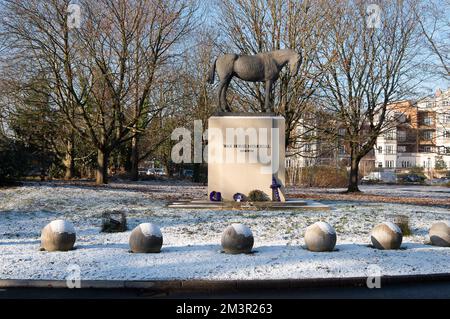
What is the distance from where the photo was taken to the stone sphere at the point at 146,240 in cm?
964

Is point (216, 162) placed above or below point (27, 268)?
above

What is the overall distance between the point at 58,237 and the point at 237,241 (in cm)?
361

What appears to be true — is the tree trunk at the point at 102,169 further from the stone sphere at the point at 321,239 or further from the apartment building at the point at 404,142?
the stone sphere at the point at 321,239

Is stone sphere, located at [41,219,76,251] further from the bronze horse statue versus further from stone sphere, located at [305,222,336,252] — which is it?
the bronze horse statue

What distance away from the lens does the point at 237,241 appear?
9594 millimetres

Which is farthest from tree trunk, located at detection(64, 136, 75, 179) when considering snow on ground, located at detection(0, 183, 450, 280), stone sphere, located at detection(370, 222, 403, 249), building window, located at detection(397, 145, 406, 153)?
building window, located at detection(397, 145, 406, 153)

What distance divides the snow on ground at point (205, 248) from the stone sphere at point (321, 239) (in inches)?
7.9

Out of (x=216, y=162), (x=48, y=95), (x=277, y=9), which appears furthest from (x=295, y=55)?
(x=48, y=95)

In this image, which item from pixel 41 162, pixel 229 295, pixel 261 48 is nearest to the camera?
pixel 229 295

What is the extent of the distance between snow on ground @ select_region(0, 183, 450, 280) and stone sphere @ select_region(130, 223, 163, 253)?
238mm

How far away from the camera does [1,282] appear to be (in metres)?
7.74

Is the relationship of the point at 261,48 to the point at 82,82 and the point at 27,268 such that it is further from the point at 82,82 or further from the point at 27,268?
the point at 27,268

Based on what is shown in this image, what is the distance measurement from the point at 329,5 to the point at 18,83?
60.2 ft

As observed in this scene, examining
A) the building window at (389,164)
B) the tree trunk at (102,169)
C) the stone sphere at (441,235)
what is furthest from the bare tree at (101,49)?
the building window at (389,164)
